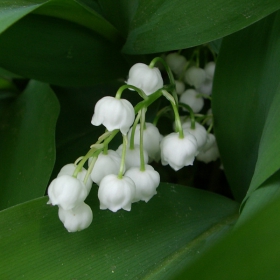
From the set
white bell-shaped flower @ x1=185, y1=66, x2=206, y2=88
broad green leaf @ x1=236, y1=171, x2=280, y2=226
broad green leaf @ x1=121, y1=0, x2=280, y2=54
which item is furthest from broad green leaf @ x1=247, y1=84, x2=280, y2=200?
white bell-shaped flower @ x1=185, y1=66, x2=206, y2=88

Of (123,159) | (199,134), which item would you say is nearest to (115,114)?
(123,159)

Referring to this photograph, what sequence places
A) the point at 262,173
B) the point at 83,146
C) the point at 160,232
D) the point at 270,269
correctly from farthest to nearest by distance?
the point at 83,146, the point at 160,232, the point at 262,173, the point at 270,269

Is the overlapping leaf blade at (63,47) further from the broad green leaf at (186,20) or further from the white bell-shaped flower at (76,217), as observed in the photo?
the white bell-shaped flower at (76,217)

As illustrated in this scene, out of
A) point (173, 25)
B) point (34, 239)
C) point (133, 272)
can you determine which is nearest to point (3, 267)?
point (34, 239)

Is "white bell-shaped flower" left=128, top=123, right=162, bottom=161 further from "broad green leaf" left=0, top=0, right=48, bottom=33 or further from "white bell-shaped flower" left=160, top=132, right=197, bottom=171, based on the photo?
"broad green leaf" left=0, top=0, right=48, bottom=33

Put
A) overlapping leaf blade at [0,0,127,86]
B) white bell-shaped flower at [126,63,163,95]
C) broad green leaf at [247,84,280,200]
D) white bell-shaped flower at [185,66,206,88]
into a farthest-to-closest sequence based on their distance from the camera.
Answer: white bell-shaped flower at [185,66,206,88] → overlapping leaf blade at [0,0,127,86] → white bell-shaped flower at [126,63,163,95] → broad green leaf at [247,84,280,200]

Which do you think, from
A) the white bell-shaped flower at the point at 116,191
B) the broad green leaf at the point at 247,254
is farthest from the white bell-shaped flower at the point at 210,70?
the broad green leaf at the point at 247,254

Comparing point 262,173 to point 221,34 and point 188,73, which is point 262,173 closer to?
point 221,34
